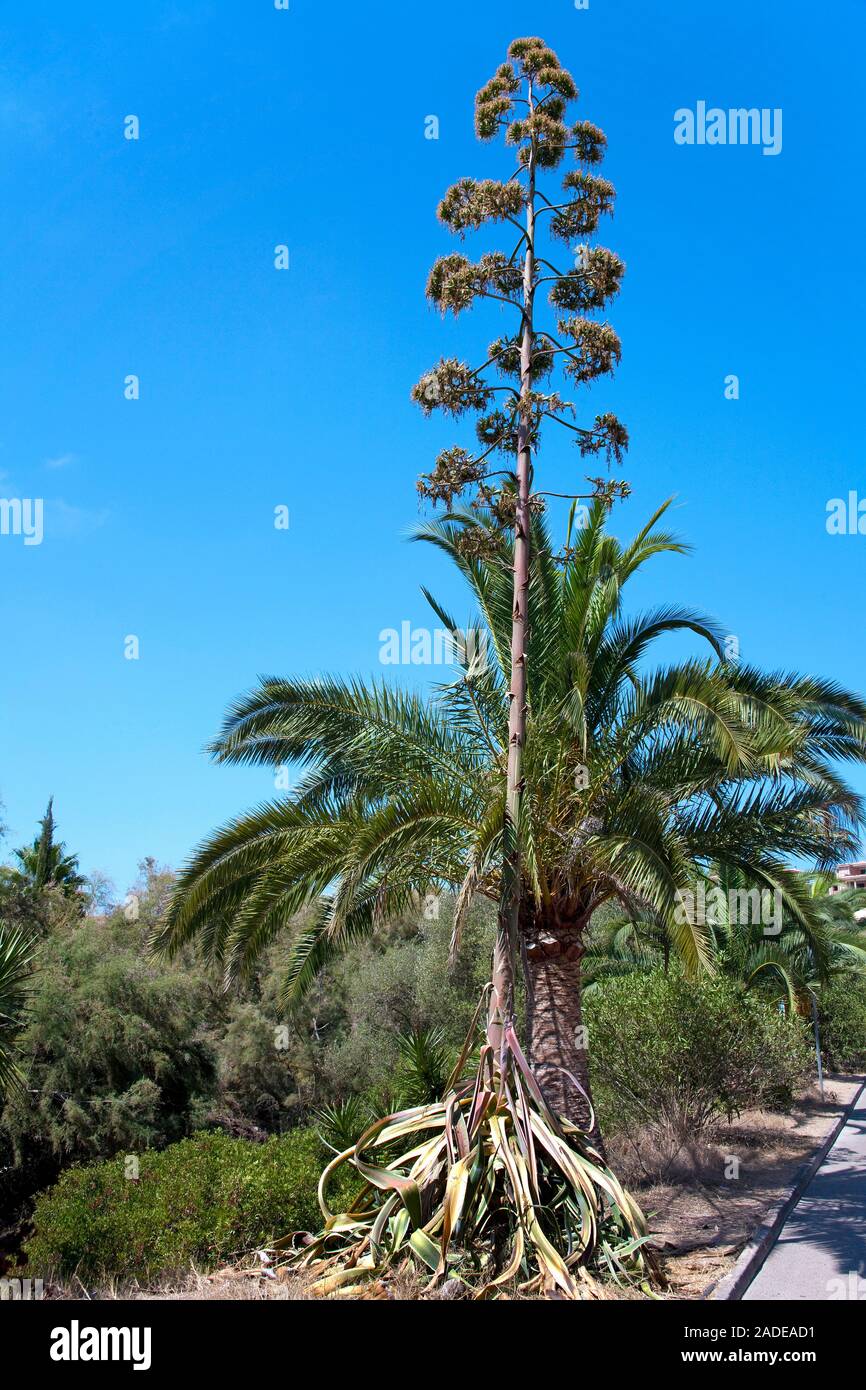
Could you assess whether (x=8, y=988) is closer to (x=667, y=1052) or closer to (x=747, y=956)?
(x=667, y=1052)

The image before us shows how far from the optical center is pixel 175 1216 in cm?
897

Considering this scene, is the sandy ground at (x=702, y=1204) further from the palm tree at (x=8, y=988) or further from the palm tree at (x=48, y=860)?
the palm tree at (x=48, y=860)

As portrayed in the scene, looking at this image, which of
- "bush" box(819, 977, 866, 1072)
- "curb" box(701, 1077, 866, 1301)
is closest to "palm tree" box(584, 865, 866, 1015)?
"bush" box(819, 977, 866, 1072)

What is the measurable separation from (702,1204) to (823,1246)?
2123 mm

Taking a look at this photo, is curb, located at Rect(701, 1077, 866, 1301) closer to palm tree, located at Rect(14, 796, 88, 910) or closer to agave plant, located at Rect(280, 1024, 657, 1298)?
agave plant, located at Rect(280, 1024, 657, 1298)

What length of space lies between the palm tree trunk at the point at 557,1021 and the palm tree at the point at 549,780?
0.02 meters

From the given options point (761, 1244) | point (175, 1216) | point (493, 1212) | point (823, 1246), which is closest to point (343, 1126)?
point (175, 1216)

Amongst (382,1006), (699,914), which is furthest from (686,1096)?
(382,1006)

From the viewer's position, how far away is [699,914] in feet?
31.2

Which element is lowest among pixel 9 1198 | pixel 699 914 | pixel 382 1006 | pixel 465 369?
pixel 9 1198

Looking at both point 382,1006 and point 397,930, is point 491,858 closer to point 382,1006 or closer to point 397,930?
point 382,1006

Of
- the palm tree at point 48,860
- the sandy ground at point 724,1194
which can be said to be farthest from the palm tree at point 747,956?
the palm tree at point 48,860

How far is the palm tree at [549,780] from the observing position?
9.35m
